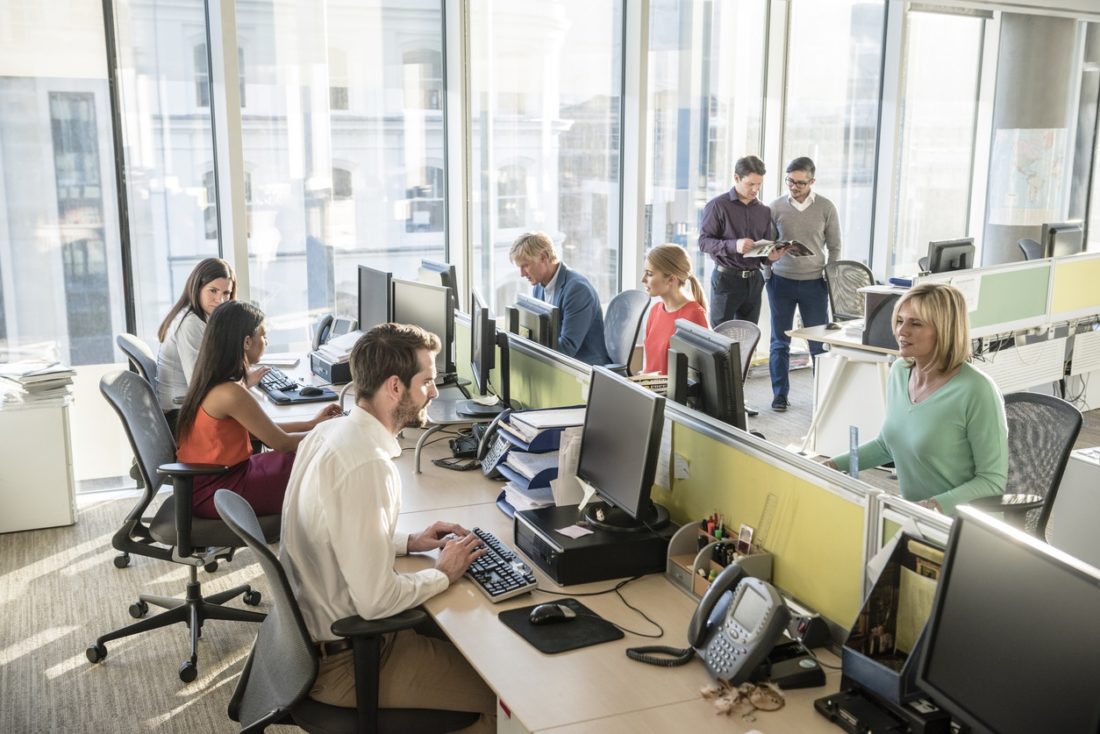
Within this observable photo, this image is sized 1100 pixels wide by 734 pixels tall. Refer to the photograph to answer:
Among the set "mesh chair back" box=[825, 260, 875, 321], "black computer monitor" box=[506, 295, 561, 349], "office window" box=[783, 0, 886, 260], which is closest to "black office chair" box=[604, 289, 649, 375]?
"black computer monitor" box=[506, 295, 561, 349]

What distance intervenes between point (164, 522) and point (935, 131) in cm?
753

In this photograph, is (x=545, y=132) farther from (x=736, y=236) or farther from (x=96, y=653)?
(x=96, y=653)

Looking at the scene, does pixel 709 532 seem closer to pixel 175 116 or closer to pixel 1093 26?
pixel 175 116

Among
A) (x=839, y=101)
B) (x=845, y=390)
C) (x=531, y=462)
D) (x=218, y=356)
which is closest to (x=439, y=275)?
(x=218, y=356)

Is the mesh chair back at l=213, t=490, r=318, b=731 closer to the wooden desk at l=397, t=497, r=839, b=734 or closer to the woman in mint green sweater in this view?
the wooden desk at l=397, t=497, r=839, b=734

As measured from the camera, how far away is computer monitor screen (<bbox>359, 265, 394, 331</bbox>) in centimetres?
477

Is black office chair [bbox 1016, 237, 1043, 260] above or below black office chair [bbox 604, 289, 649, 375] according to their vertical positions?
above

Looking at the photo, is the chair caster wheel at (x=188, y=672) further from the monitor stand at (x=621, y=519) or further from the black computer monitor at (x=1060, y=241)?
the black computer monitor at (x=1060, y=241)

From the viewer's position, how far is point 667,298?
4496mm

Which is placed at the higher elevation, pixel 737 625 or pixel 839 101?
pixel 839 101

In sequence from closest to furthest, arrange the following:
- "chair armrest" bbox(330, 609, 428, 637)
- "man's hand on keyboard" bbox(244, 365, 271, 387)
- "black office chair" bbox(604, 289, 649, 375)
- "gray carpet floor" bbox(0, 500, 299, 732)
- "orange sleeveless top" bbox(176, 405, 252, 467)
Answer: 1. "chair armrest" bbox(330, 609, 428, 637)
2. "gray carpet floor" bbox(0, 500, 299, 732)
3. "orange sleeveless top" bbox(176, 405, 252, 467)
4. "man's hand on keyboard" bbox(244, 365, 271, 387)
5. "black office chair" bbox(604, 289, 649, 375)

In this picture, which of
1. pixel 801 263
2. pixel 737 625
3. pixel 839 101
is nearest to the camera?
pixel 737 625

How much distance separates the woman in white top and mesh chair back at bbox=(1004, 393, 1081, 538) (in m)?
3.05

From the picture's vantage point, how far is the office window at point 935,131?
8641 mm
